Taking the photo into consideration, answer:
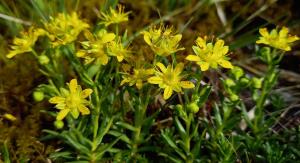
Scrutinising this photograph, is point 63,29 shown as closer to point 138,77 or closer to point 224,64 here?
point 138,77

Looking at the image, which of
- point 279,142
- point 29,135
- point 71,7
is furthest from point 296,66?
point 29,135

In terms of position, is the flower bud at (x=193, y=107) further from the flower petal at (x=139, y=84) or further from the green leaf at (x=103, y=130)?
the green leaf at (x=103, y=130)

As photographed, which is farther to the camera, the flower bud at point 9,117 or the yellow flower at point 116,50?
the flower bud at point 9,117

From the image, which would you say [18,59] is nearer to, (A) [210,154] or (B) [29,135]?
(B) [29,135]

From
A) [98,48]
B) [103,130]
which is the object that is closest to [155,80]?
[98,48]

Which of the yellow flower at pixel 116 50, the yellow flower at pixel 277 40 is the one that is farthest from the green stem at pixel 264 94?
the yellow flower at pixel 116 50

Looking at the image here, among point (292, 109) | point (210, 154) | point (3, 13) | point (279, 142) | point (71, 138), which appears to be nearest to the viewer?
point (71, 138)

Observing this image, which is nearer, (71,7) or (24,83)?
(24,83)

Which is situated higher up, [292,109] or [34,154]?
[34,154]
